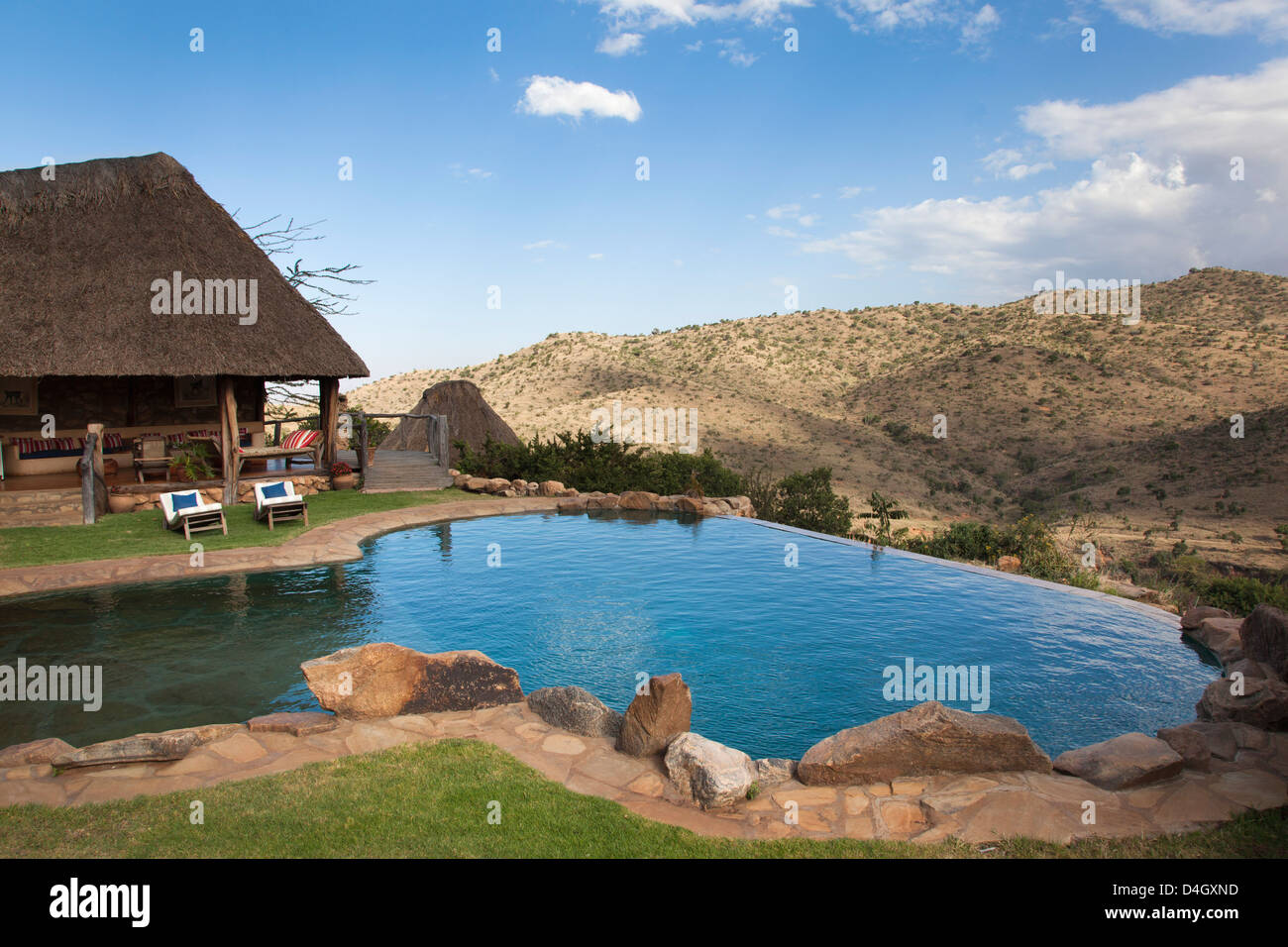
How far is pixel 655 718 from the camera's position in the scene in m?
4.91

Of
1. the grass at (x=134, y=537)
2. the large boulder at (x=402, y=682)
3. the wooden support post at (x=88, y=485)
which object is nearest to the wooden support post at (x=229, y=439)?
the grass at (x=134, y=537)

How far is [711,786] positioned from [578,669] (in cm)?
316

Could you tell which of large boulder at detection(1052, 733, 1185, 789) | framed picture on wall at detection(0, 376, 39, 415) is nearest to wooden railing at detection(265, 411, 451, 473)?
framed picture on wall at detection(0, 376, 39, 415)

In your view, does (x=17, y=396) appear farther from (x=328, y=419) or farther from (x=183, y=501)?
(x=183, y=501)

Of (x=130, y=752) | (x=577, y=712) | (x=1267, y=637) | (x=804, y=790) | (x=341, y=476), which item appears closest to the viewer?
(x=804, y=790)

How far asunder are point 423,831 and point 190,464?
13.2 metres

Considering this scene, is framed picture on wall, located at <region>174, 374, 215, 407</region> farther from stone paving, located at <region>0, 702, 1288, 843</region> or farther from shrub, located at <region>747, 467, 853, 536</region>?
stone paving, located at <region>0, 702, 1288, 843</region>

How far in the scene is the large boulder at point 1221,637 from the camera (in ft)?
24.5

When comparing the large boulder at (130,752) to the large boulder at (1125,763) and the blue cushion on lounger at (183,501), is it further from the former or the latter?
the blue cushion on lounger at (183,501)

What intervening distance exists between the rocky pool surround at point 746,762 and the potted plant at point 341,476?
38.3ft

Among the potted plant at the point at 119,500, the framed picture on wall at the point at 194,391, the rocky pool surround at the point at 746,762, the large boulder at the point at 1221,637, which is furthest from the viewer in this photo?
the framed picture on wall at the point at 194,391

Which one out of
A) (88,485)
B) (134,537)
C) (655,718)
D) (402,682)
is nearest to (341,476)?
(88,485)

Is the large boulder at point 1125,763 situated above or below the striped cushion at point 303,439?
below
